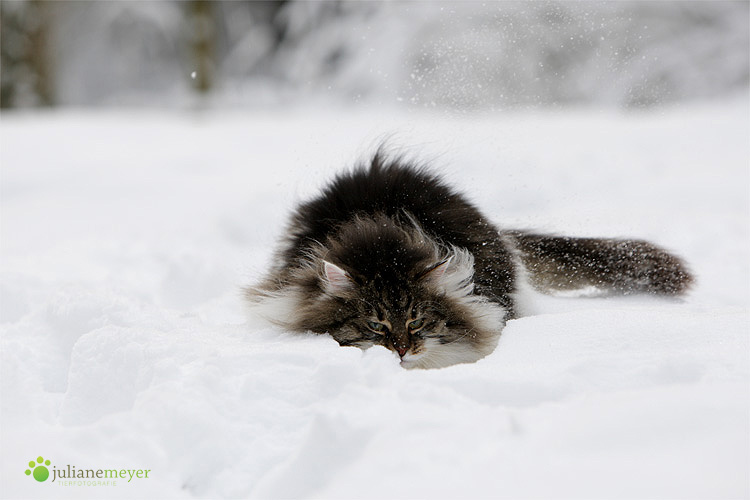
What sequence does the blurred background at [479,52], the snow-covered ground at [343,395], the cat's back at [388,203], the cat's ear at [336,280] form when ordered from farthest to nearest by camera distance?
the blurred background at [479,52]
the cat's back at [388,203]
the cat's ear at [336,280]
the snow-covered ground at [343,395]

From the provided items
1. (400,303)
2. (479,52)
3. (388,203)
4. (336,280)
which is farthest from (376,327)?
(479,52)

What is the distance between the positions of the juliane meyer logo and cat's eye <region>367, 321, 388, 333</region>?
105cm

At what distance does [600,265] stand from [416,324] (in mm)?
1157

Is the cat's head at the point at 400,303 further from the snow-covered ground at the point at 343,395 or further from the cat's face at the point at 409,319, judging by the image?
the snow-covered ground at the point at 343,395

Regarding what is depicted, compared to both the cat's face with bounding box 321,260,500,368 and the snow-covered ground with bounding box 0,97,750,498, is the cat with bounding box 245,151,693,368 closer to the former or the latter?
the cat's face with bounding box 321,260,500,368

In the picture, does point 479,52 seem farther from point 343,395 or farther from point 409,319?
point 343,395

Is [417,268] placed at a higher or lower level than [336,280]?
higher

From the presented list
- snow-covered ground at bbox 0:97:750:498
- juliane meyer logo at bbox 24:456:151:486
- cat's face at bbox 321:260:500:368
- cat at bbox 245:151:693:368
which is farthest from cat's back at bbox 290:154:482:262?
juliane meyer logo at bbox 24:456:151:486

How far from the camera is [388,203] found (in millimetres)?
2986

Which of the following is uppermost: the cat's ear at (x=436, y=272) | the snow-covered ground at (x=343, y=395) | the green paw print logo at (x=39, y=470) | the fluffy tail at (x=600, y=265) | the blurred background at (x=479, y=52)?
the blurred background at (x=479, y=52)

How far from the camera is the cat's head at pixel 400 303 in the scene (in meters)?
2.53

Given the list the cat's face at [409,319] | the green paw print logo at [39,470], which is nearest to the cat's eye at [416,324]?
the cat's face at [409,319]

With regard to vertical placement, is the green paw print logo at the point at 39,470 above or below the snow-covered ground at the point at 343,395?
below

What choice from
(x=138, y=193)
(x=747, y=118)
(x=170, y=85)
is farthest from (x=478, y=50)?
(x=170, y=85)
